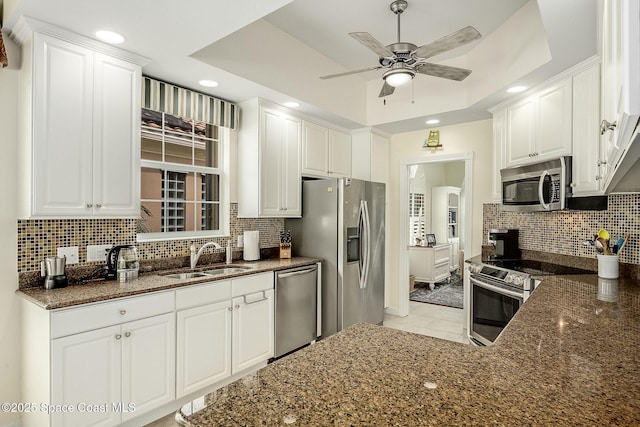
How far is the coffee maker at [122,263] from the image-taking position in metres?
2.47

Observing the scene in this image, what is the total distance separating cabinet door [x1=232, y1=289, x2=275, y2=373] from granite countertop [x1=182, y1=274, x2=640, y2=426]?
177 centimetres

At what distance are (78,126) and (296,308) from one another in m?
2.30

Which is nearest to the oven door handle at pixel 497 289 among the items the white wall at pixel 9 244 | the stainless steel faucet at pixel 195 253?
the stainless steel faucet at pixel 195 253

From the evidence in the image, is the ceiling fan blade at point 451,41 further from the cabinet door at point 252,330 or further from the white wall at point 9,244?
the white wall at point 9,244

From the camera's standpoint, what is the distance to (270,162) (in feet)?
11.5

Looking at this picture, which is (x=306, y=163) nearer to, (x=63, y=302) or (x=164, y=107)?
(x=164, y=107)

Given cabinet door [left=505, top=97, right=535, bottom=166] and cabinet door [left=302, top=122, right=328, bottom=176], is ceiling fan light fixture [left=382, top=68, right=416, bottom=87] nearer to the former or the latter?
cabinet door [left=505, top=97, right=535, bottom=166]

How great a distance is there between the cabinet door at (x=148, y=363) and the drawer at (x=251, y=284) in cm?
55

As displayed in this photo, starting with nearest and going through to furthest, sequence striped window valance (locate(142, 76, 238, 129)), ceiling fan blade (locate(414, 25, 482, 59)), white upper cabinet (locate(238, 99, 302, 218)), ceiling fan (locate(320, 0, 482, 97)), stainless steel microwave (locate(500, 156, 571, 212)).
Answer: ceiling fan blade (locate(414, 25, 482, 59)) < ceiling fan (locate(320, 0, 482, 97)) < stainless steel microwave (locate(500, 156, 571, 212)) < striped window valance (locate(142, 76, 238, 129)) < white upper cabinet (locate(238, 99, 302, 218))

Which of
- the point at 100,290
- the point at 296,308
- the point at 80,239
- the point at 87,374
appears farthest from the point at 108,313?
the point at 296,308

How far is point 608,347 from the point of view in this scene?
1.13 metres

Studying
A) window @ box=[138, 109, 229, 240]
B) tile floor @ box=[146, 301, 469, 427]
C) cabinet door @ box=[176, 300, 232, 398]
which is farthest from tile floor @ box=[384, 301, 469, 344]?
window @ box=[138, 109, 229, 240]

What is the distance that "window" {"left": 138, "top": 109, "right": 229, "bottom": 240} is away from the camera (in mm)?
3053

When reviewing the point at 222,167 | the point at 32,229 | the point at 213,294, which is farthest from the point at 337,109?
the point at 32,229
